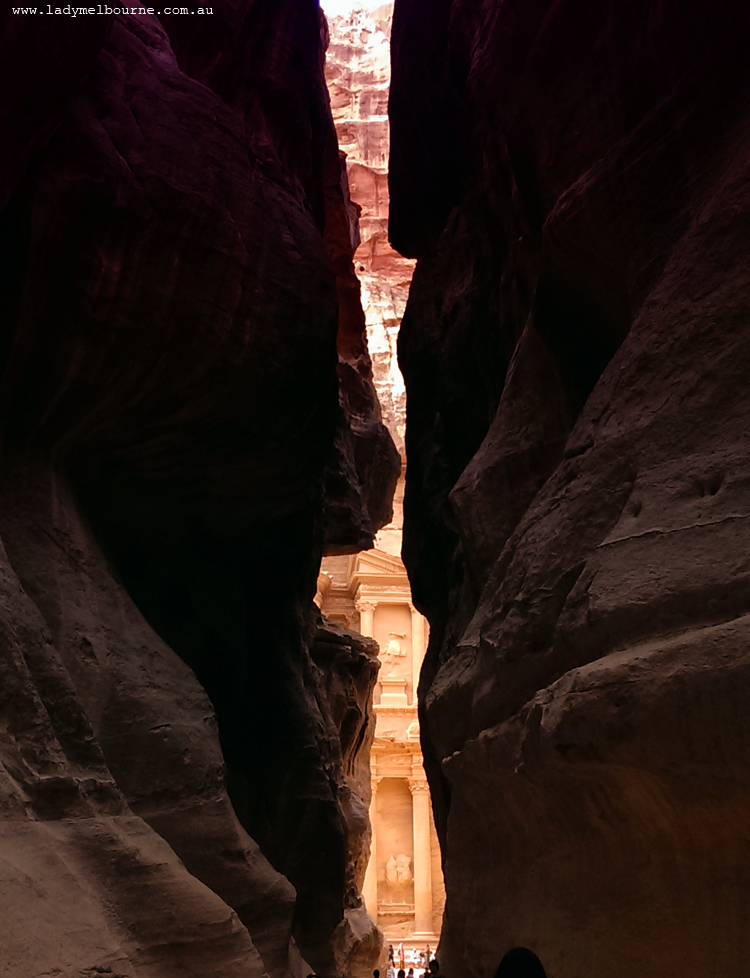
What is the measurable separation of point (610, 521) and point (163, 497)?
6139 mm

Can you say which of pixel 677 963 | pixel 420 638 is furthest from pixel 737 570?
pixel 420 638

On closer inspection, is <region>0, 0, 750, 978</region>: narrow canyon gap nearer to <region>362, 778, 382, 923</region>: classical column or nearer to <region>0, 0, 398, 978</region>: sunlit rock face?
<region>0, 0, 398, 978</region>: sunlit rock face

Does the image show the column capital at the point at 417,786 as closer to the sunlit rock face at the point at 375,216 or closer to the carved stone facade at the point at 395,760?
the carved stone facade at the point at 395,760

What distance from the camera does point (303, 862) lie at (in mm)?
11742

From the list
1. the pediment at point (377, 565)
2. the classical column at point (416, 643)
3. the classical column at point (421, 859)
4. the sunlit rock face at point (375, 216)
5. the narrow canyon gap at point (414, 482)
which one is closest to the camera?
the narrow canyon gap at point (414, 482)

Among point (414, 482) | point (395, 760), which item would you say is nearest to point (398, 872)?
point (395, 760)

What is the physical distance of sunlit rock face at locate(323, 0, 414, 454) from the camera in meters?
33.2

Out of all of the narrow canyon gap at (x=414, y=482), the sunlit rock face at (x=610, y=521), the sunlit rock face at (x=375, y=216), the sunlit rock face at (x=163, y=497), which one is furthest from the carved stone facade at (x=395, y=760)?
the sunlit rock face at (x=610, y=521)

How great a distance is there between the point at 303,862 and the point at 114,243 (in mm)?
8314

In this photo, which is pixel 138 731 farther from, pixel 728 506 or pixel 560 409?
pixel 728 506

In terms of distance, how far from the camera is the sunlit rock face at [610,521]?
387cm

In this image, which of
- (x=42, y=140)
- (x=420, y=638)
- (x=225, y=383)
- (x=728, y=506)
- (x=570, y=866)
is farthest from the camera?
(x=420, y=638)

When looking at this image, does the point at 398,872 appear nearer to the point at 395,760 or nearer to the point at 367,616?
the point at 395,760

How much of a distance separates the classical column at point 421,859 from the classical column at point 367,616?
16.1ft
